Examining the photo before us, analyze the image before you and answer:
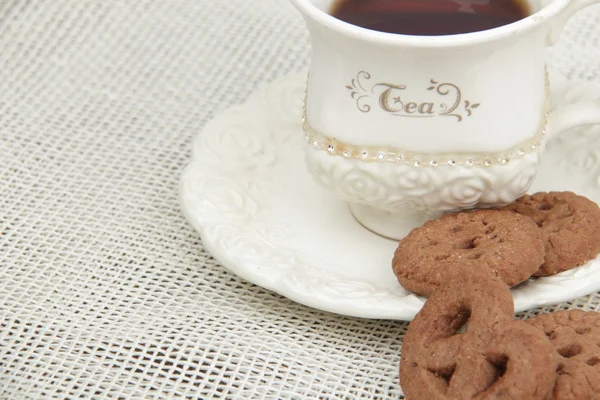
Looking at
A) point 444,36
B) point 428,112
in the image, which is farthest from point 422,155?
point 444,36

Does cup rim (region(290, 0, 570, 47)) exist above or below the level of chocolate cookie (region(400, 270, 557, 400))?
above

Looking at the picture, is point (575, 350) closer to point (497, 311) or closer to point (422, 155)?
point (497, 311)

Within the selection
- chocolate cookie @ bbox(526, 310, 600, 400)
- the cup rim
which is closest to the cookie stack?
chocolate cookie @ bbox(526, 310, 600, 400)

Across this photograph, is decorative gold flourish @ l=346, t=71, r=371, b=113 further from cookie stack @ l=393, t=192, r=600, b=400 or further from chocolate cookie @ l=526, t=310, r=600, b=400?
chocolate cookie @ l=526, t=310, r=600, b=400

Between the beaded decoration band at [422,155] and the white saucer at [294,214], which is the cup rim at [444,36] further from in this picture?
the white saucer at [294,214]

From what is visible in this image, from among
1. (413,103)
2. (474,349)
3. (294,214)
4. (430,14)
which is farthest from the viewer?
(294,214)

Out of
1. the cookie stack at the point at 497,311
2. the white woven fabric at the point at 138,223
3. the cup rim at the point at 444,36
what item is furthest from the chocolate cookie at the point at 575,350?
the cup rim at the point at 444,36

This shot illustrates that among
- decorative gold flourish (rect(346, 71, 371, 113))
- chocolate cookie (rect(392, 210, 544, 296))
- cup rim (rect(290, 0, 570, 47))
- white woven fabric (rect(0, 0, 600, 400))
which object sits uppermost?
cup rim (rect(290, 0, 570, 47))

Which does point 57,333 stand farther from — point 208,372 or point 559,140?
point 559,140
